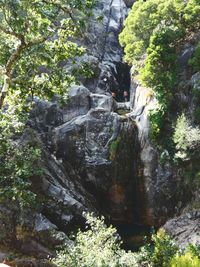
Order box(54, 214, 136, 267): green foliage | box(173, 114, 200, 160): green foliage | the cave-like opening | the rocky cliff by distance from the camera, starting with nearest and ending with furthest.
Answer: box(54, 214, 136, 267): green foliage
the rocky cliff
box(173, 114, 200, 160): green foliage
the cave-like opening

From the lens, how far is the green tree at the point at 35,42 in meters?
10.6

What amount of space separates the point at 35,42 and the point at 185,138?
10.7 metres

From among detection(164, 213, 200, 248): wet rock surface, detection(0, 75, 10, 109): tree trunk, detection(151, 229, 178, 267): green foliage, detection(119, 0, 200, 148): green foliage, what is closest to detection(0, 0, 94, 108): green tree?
detection(0, 75, 10, 109): tree trunk

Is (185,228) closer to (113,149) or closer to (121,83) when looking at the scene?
(113,149)

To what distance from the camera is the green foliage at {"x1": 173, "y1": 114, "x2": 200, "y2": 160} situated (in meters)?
19.3

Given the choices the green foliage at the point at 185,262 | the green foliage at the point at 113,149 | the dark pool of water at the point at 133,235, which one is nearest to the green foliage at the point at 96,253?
the green foliage at the point at 185,262

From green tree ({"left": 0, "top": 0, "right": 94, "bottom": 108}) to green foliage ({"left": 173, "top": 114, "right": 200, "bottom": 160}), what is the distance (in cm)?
883

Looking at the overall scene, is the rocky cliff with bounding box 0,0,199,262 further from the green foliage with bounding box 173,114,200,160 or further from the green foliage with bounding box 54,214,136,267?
the green foliage with bounding box 54,214,136,267

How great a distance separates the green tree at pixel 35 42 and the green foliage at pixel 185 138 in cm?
883

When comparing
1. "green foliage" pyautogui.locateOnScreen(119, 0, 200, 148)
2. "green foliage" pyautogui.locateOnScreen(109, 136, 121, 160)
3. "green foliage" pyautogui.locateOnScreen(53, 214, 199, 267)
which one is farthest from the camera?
"green foliage" pyautogui.locateOnScreen(109, 136, 121, 160)

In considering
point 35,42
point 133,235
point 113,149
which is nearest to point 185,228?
point 133,235

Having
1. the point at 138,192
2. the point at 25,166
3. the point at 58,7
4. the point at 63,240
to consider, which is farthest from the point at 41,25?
the point at 138,192

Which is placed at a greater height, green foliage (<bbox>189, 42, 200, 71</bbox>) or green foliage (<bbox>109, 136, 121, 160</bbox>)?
green foliage (<bbox>189, 42, 200, 71</bbox>)

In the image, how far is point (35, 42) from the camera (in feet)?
39.0
